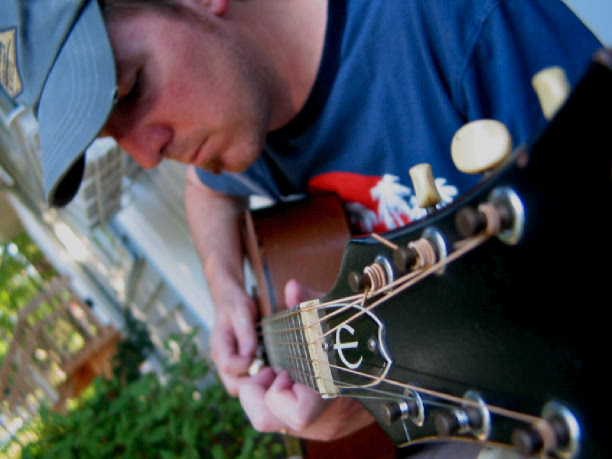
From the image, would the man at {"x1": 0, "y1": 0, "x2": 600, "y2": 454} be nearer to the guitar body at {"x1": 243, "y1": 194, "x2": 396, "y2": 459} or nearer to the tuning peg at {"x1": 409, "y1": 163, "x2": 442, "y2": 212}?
the guitar body at {"x1": 243, "y1": 194, "x2": 396, "y2": 459}

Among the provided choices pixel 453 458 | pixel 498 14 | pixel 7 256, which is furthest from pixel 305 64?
pixel 7 256

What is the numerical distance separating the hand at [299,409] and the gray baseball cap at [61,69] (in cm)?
41

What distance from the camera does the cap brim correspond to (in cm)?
65

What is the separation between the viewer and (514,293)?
323 mm

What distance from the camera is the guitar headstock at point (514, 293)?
26cm

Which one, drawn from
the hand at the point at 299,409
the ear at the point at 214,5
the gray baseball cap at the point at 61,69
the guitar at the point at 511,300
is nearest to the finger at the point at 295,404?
the hand at the point at 299,409

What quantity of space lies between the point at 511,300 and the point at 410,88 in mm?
492

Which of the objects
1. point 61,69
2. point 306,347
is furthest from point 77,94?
point 306,347

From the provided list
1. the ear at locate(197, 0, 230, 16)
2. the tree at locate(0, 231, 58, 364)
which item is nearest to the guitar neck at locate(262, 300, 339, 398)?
the ear at locate(197, 0, 230, 16)

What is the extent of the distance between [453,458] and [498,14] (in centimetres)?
66

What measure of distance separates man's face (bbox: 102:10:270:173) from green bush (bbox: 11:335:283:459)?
71 cm

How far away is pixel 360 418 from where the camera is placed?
83 centimetres

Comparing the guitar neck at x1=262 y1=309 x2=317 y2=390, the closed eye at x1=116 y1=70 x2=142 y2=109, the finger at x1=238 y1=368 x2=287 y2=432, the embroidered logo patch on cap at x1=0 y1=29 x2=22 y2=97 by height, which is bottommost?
the finger at x1=238 y1=368 x2=287 y2=432

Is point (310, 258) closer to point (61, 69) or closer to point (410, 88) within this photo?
point (410, 88)
